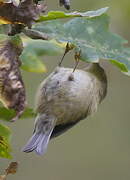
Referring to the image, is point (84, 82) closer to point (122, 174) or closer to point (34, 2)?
point (34, 2)

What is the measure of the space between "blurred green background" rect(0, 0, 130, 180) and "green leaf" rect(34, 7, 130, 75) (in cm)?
288

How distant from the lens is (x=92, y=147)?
608cm

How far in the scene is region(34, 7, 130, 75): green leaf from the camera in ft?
7.52

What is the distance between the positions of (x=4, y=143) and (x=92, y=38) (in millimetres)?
498

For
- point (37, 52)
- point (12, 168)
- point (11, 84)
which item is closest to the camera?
point (11, 84)

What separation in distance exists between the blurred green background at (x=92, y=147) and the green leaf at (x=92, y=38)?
2876mm

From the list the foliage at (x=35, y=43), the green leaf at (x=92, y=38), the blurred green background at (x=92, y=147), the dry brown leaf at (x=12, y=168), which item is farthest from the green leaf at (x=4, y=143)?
the blurred green background at (x=92, y=147)

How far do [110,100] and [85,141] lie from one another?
0.45 meters

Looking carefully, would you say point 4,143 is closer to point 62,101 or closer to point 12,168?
point 12,168

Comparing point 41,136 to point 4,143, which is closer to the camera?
point 4,143

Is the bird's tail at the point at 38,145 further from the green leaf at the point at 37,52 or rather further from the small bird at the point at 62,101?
the green leaf at the point at 37,52

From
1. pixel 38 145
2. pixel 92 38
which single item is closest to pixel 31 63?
pixel 92 38

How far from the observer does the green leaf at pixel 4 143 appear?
2.26 meters

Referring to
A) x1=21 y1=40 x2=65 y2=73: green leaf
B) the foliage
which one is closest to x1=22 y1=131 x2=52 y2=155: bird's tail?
the foliage
